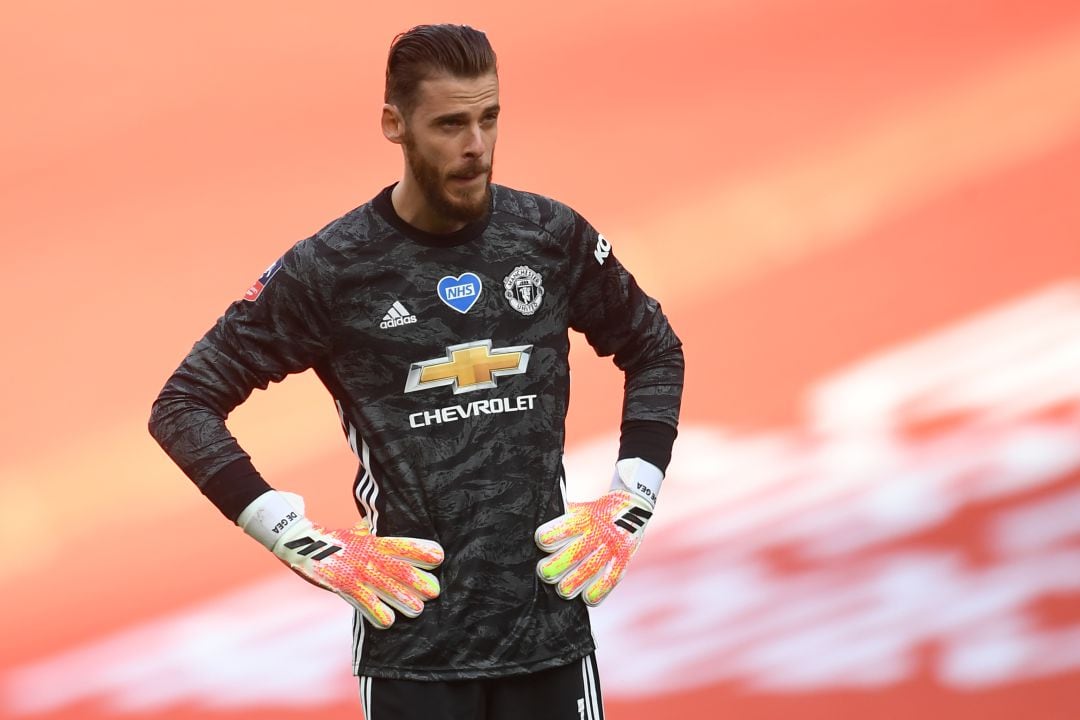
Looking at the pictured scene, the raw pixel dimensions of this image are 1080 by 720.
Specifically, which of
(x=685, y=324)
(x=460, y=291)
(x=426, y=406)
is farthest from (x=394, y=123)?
(x=685, y=324)

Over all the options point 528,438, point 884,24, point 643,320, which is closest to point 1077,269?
point 884,24

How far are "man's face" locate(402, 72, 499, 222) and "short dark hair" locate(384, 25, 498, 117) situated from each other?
0.04ft

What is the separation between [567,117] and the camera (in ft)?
11.5

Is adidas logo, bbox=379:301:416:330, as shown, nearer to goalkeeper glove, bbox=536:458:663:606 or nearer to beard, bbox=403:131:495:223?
beard, bbox=403:131:495:223

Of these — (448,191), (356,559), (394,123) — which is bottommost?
(356,559)

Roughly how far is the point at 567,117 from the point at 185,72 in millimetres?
775

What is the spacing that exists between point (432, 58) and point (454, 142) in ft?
0.34

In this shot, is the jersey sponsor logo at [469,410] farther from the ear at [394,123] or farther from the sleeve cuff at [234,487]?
the ear at [394,123]

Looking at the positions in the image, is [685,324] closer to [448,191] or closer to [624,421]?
[624,421]

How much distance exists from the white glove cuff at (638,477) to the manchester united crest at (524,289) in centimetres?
28

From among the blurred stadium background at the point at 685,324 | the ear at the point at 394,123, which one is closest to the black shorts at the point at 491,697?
the ear at the point at 394,123

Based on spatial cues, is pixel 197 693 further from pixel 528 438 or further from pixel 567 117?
pixel 528 438

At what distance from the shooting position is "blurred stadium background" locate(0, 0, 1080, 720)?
3404 millimetres

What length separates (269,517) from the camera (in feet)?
6.66
